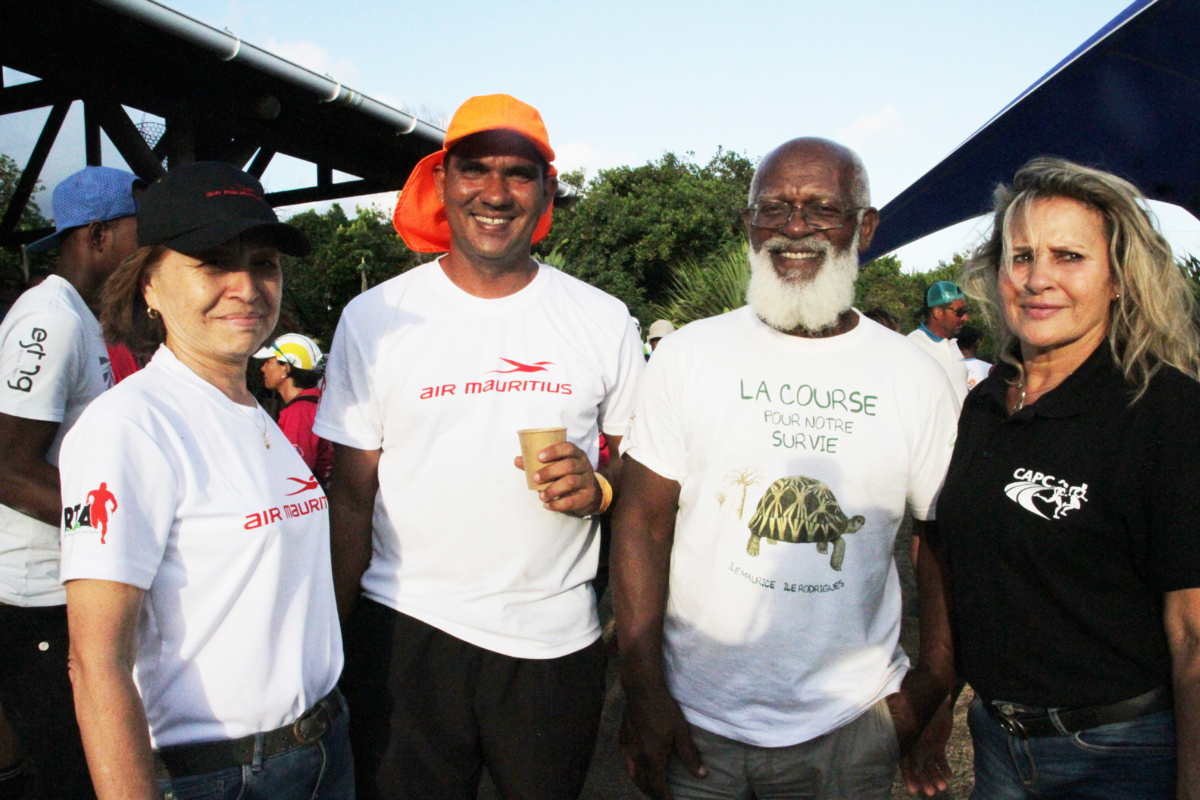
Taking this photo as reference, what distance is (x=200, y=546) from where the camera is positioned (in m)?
1.54

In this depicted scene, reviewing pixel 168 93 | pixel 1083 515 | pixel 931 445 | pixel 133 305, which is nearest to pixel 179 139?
pixel 168 93

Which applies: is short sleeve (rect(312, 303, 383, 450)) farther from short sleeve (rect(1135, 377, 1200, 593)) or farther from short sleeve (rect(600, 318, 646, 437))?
short sleeve (rect(1135, 377, 1200, 593))

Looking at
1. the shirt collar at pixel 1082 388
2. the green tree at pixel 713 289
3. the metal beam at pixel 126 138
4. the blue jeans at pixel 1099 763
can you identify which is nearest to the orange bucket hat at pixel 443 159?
the shirt collar at pixel 1082 388

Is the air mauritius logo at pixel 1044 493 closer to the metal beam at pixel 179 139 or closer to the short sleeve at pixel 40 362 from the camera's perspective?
the short sleeve at pixel 40 362

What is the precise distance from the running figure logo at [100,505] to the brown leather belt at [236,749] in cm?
47

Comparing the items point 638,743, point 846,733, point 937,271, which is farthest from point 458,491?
point 937,271

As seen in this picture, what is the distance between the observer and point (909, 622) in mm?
5770

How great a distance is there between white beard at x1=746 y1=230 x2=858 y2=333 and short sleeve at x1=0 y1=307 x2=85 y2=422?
1993mm

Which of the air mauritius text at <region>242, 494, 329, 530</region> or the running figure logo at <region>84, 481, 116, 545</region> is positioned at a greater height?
the running figure logo at <region>84, 481, 116, 545</region>

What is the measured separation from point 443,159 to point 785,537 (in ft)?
5.11

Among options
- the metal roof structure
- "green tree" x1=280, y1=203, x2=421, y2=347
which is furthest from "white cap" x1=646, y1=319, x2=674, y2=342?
"green tree" x1=280, y1=203, x2=421, y2=347

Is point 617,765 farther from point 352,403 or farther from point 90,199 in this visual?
point 90,199

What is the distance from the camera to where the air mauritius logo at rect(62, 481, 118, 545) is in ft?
4.48

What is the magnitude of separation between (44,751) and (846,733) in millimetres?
2269
